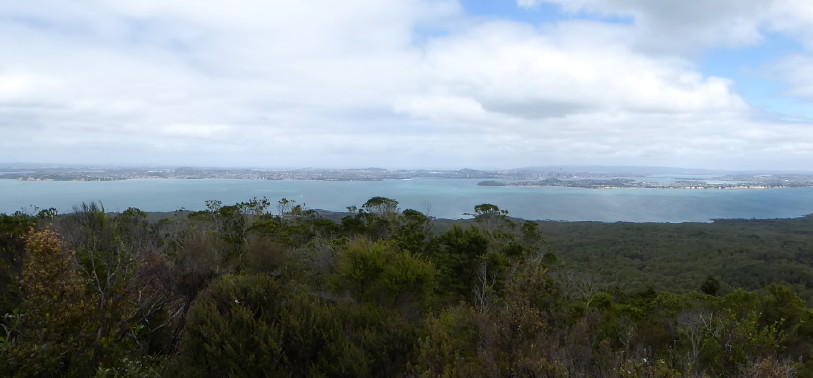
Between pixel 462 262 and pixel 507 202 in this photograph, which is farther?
pixel 507 202

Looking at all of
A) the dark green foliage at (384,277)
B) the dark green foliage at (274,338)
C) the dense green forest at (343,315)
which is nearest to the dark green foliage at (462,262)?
the dense green forest at (343,315)

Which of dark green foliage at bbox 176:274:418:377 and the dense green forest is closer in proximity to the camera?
the dense green forest

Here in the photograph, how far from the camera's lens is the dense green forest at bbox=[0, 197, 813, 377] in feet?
17.0

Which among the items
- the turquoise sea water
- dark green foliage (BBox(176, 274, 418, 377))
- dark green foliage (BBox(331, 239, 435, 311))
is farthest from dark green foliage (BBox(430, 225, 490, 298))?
the turquoise sea water

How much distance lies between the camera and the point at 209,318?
6777 millimetres

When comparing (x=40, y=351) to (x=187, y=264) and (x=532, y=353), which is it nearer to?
(x=532, y=353)

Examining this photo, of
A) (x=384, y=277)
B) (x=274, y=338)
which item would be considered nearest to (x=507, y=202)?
(x=384, y=277)

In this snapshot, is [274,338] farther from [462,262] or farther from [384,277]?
[462,262]

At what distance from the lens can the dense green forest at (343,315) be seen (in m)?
5.20

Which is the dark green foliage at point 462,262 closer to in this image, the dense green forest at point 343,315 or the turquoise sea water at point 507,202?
the dense green forest at point 343,315

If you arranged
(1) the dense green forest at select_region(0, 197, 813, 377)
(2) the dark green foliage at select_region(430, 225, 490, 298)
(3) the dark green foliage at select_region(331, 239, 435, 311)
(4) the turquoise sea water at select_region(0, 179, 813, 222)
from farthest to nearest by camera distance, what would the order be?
(4) the turquoise sea water at select_region(0, 179, 813, 222)
(2) the dark green foliage at select_region(430, 225, 490, 298)
(3) the dark green foliage at select_region(331, 239, 435, 311)
(1) the dense green forest at select_region(0, 197, 813, 377)

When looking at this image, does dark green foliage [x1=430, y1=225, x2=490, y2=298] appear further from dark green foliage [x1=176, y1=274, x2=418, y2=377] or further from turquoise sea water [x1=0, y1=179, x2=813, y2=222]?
turquoise sea water [x1=0, y1=179, x2=813, y2=222]

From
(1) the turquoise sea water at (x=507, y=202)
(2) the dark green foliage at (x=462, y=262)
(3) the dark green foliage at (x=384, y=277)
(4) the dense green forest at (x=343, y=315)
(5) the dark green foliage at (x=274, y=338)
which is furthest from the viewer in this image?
(1) the turquoise sea water at (x=507, y=202)

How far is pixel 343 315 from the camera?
8188mm
